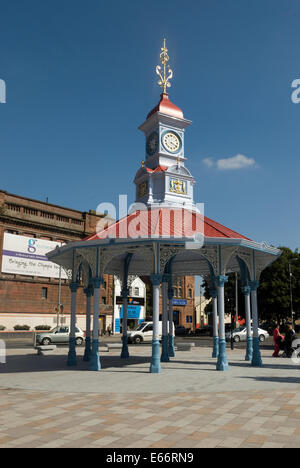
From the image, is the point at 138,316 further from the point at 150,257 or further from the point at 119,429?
the point at 119,429

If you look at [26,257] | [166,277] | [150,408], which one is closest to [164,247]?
[166,277]

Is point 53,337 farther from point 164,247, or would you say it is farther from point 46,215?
point 164,247

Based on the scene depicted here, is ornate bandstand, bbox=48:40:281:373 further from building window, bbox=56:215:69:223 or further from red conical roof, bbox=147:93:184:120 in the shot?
building window, bbox=56:215:69:223

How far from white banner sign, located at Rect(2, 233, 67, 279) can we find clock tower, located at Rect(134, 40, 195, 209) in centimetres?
2693

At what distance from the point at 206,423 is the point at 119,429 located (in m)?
1.68

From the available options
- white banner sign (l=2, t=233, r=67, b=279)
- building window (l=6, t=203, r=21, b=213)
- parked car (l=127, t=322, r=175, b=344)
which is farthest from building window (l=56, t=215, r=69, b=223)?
parked car (l=127, t=322, r=175, b=344)

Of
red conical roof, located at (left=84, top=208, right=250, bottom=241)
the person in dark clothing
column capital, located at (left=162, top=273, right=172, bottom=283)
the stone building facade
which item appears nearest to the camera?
red conical roof, located at (left=84, top=208, right=250, bottom=241)

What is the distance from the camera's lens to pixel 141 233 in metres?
15.5

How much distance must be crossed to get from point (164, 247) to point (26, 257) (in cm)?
3252

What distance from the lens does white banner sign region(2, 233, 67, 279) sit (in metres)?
43.4

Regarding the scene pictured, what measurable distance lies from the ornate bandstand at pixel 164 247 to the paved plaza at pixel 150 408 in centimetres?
230

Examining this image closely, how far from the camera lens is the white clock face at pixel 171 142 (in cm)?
2100

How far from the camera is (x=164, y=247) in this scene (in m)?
15.8

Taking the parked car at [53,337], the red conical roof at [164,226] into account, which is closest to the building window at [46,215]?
the parked car at [53,337]
